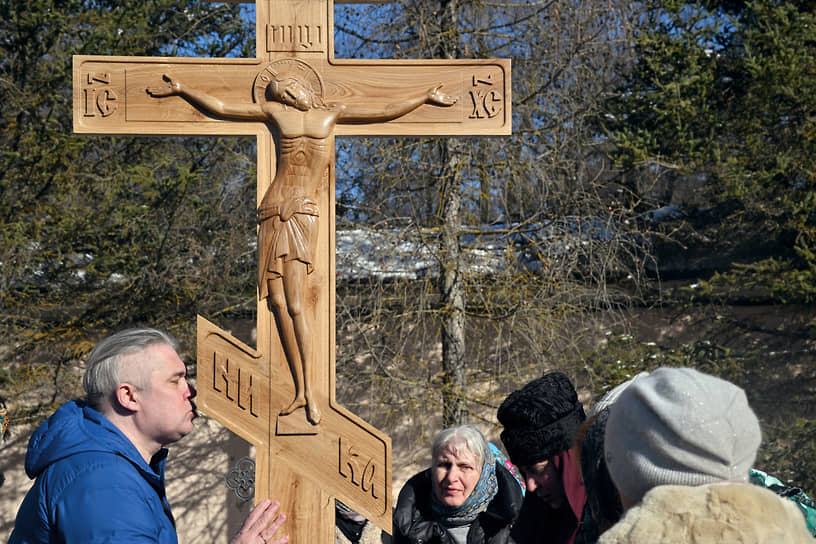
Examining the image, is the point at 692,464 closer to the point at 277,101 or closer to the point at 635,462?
the point at 635,462

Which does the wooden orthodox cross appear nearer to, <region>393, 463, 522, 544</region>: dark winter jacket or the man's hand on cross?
the man's hand on cross

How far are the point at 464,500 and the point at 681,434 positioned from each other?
1829mm

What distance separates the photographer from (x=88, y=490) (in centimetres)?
185

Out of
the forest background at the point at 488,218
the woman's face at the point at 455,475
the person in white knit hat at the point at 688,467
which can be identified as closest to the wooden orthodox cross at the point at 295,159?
the woman's face at the point at 455,475

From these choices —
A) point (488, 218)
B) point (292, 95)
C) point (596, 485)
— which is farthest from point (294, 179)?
point (488, 218)

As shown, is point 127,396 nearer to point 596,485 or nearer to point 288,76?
point 596,485

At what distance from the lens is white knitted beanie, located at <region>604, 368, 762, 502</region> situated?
1.33m

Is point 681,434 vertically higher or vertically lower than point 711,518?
higher

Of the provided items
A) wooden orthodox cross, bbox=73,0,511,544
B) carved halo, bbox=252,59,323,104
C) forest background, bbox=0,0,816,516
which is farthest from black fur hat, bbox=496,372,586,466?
forest background, bbox=0,0,816,516

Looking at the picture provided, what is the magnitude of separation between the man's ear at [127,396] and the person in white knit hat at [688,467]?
3.81 feet

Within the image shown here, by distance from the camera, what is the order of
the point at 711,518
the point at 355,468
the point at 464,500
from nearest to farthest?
the point at 711,518 → the point at 355,468 → the point at 464,500

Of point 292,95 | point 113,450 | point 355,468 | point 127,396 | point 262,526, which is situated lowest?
point 262,526

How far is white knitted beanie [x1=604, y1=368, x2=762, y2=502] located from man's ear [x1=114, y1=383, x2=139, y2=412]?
1186 millimetres

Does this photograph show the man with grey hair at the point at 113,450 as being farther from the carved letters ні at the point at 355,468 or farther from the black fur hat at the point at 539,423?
the black fur hat at the point at 539,423
